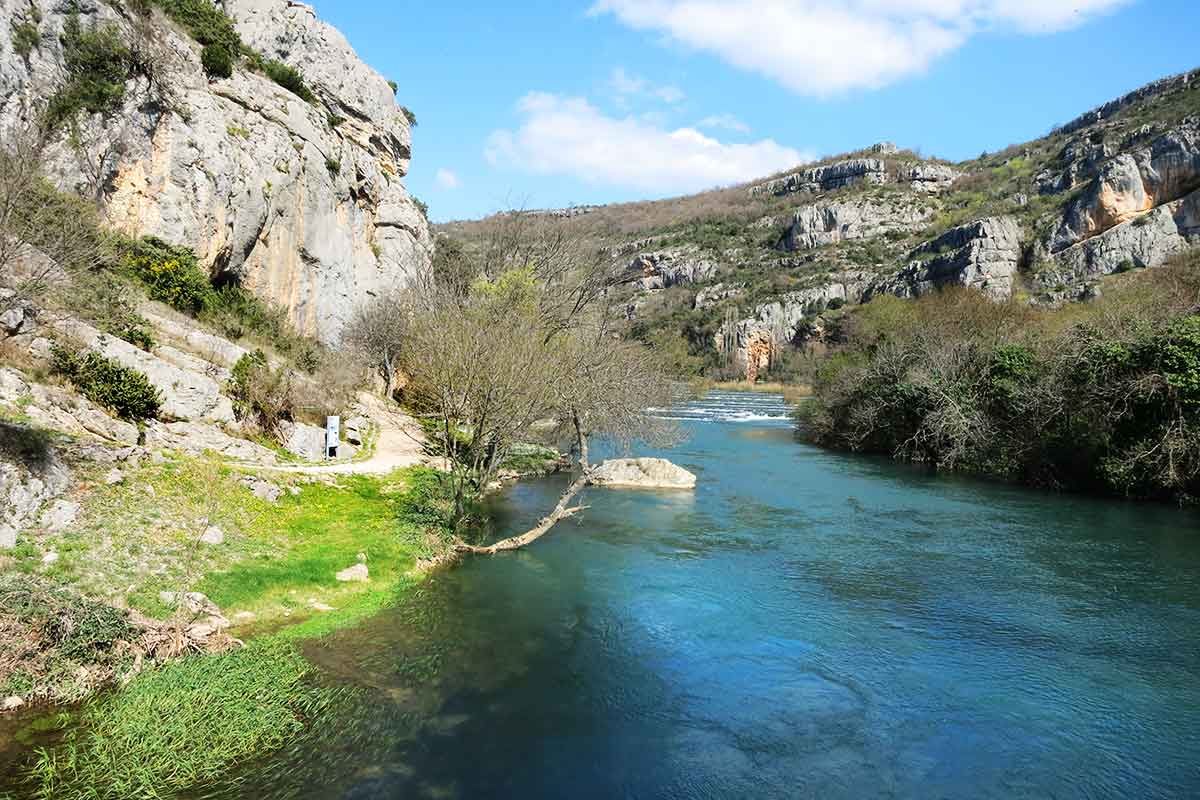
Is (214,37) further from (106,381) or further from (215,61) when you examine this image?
(106,381)

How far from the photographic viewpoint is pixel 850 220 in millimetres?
119562

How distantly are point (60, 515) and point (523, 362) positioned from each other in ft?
30.3

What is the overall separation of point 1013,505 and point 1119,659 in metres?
14.0

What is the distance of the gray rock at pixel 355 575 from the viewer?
→ 13.3 meters

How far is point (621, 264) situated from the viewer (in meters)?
36.2

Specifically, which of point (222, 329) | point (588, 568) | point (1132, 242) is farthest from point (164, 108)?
point (1132, 242)

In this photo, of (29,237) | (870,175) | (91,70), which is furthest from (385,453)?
(870,175)

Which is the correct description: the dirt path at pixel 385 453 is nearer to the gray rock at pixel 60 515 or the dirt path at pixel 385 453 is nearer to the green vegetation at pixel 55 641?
the gray rock at pixel 60 515

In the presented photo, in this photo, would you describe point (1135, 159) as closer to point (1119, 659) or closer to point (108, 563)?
point (1119, 659)

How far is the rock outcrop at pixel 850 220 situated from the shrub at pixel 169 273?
366 feet

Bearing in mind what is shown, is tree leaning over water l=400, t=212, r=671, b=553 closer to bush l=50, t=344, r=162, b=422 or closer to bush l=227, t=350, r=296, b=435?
bush l=227, t=350, r=296, b=435

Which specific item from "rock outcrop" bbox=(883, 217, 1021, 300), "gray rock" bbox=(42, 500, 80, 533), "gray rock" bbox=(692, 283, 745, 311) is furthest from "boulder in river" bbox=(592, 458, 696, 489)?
"gray rock" bbox=(692, 283, 745, 311)

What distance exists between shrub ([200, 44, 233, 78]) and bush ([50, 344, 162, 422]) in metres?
19.8

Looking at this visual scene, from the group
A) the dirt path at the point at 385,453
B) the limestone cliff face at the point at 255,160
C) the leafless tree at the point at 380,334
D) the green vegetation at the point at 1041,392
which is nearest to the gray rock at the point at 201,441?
the dirt path at the point at 385,453
